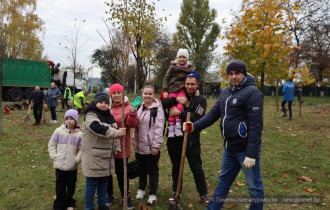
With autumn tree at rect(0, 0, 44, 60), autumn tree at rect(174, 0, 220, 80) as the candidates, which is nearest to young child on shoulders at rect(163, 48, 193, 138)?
autumn tree at rect(0, 0, 44, 60)

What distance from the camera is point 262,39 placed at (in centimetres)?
764

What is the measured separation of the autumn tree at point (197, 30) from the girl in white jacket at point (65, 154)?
112 ft

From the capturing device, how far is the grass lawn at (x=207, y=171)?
167 inches

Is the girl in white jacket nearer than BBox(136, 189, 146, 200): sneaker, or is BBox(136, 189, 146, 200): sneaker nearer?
the girl in white jacket

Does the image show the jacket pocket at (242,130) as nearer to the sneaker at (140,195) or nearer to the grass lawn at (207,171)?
the grass lawn at (207,171)

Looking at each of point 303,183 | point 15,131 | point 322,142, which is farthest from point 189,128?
point 15,131

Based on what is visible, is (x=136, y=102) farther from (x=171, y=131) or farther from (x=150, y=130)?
(x=171, y=131)

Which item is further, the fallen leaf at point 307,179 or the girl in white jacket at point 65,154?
the fallen leaf at point 307,179

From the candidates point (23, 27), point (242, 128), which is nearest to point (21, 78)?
point (23, 27)

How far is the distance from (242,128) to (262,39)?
564 cm

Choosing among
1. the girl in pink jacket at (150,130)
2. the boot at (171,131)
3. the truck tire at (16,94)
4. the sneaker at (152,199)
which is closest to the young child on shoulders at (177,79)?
the boot at (171,131)

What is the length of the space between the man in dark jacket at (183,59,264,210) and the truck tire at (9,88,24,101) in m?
19.4

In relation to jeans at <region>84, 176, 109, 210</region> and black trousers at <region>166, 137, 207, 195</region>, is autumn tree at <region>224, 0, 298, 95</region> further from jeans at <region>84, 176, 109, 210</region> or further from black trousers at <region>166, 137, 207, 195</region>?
jeans at <region>84, 176, 109, 210</region>

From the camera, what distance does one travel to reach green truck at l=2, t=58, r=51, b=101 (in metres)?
18.5
